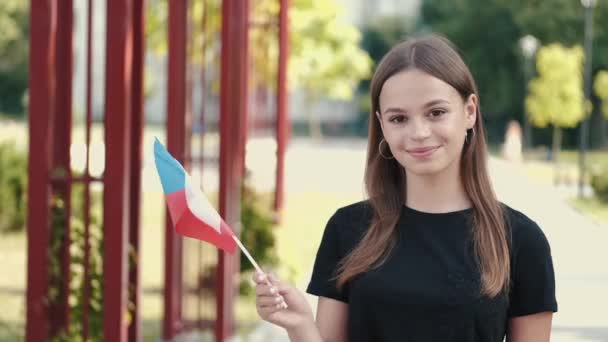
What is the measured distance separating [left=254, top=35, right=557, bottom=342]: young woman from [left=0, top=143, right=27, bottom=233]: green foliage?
47.8 feet

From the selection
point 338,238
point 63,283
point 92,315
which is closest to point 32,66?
point 63,283

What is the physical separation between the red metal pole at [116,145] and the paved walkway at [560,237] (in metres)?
3.29

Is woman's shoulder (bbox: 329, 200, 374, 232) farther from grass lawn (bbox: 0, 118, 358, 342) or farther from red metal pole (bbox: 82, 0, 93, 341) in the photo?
grass lawn (bbox: 0, 118, 358, 342)

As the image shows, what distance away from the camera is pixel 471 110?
2742mm

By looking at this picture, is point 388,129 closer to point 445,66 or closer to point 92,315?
point 445,66

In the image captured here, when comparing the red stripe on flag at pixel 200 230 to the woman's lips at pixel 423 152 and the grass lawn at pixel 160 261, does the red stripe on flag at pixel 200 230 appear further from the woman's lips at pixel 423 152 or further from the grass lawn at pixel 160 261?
the grass lawn at pixel 160 261

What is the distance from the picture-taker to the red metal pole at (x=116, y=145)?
17.3 ft

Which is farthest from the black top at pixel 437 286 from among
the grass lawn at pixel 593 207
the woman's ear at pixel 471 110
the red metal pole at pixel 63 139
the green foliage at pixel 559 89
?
the green foliage at pixel 559 89

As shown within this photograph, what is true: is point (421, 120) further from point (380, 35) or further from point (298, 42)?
point (380, 35)

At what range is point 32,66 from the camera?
18.1ft

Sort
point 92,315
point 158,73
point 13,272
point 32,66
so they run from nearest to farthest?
point 32,66 → point 92,315 → point 13,272 → point 158,73

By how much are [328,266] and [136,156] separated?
395 centimetres

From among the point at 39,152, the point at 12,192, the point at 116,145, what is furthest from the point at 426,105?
the point at 12,192

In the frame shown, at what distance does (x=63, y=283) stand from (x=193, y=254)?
2.96 meters
